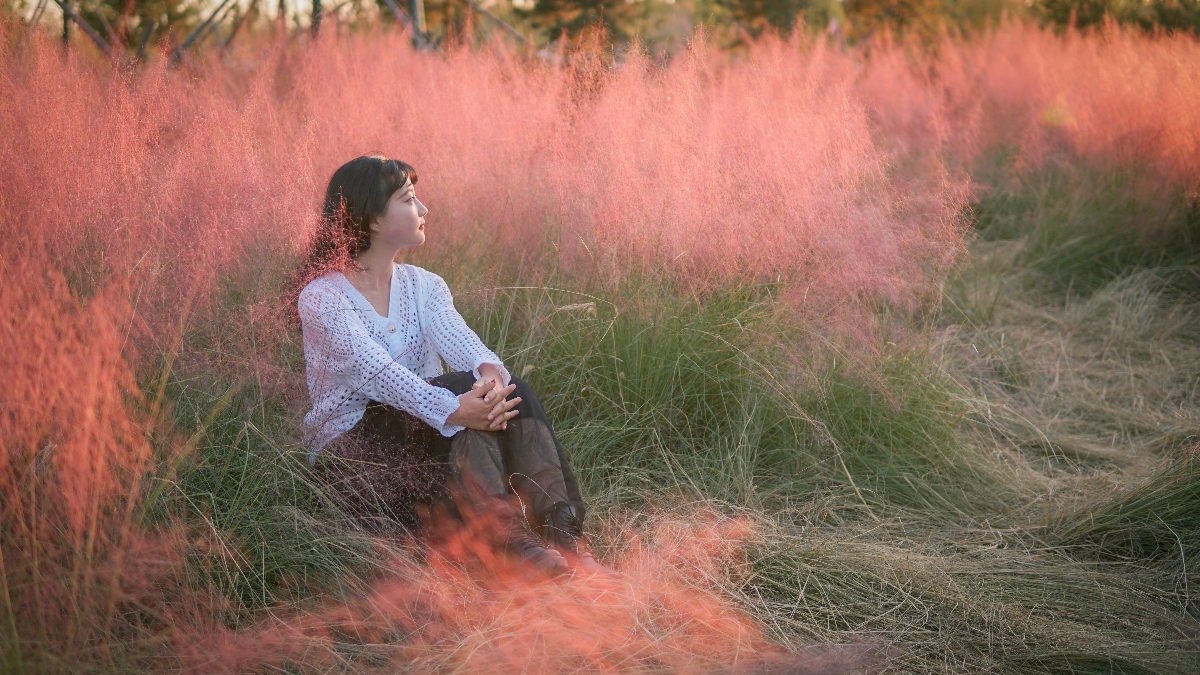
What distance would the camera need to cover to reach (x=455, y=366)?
7.61ft

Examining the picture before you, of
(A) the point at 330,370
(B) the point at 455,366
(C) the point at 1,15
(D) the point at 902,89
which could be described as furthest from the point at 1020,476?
(D) the point at 902,89

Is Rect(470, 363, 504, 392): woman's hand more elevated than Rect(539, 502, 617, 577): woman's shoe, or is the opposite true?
Rect(470, 363, 504, 392): woman's hand

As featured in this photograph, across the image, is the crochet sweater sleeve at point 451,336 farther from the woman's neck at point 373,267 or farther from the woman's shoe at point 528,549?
the woman's shoe at point 528,549

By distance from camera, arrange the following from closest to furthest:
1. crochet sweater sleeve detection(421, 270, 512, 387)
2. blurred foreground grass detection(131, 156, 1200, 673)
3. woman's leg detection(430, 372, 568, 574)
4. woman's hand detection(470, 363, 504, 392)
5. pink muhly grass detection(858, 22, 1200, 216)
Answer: blurred foreground grass detection(131, 156, 1200, 673) → woman's leg detection(430, 372, 568, 574) → woman's hand detection(470, 363, 504, 392) → crochet sweater sleeve detection(421, 270, 512, 387) → pink muhly grass detection(858, 22, 1200, 216)

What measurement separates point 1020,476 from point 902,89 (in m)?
3.62

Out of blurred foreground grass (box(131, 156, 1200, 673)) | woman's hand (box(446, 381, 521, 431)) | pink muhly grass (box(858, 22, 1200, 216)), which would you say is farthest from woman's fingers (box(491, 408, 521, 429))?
pink muhly grass (box(858, 22, 1200, 216))

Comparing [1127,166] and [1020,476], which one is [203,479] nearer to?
[1020,476]

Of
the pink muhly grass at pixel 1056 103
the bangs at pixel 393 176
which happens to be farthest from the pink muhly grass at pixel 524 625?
the pink muhly grass at pixel 1056 103

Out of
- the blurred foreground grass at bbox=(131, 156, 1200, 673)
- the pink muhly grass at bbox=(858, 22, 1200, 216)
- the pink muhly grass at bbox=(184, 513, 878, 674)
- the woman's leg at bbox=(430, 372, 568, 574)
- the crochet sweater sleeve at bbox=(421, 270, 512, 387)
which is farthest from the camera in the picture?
the pink muhly grass at bbox=(858, 22, 1200, 216)

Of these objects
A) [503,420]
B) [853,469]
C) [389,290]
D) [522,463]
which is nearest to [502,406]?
[503,420]

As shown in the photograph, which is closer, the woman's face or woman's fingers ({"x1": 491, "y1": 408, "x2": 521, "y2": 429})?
woman's fingers ({"x1": 491, "y1": 408, "x2": 521, "y2": 429})

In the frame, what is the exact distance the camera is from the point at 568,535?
2049 millimetres

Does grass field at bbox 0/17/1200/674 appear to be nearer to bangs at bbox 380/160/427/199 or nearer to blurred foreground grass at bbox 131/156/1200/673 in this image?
blurred foreground grass at bbox 131/156/1200/673

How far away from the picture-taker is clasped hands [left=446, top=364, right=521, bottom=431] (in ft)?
6.68
